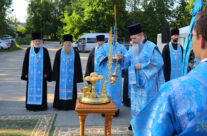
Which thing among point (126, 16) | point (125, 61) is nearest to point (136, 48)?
point (125, 61)

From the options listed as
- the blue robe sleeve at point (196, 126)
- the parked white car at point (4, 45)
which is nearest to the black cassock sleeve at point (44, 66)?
the blue robe sleeve at point (196, 126)

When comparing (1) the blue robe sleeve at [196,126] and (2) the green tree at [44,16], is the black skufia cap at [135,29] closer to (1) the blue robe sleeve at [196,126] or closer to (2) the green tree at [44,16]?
(1) the blue robe sleeve at [196,126]

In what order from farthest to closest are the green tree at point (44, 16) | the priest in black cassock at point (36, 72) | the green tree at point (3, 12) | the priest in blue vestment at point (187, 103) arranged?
1. the green tree at point (44, 16)
2. the green tree at point (3, 12)
3. the priest in black cassock at point (36, 72)
4. the priest in blue vestment at point (187, 103)

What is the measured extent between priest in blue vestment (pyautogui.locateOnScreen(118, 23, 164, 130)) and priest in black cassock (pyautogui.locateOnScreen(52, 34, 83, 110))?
8.35 feet

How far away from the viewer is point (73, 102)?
20.9ft

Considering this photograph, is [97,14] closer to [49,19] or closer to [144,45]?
[144,45]

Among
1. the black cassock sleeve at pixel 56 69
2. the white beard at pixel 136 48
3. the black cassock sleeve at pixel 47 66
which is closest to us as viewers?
the white beard at pixel 136 48

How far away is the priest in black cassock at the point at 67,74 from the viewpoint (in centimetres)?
637

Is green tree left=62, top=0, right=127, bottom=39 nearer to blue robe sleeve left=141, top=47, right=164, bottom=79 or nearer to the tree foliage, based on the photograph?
the tree foliage

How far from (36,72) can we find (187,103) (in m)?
5.46

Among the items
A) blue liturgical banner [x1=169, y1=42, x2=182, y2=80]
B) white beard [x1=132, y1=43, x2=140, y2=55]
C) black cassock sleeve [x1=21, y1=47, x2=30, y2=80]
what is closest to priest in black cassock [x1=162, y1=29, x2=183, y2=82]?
blue liturgical banner [x1=169, y1=42, x2=182, y2=80]

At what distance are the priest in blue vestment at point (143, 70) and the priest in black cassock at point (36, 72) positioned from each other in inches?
113

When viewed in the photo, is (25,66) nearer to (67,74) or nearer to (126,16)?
(67,74)

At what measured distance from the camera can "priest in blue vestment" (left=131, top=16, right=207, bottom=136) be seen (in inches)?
49.3
